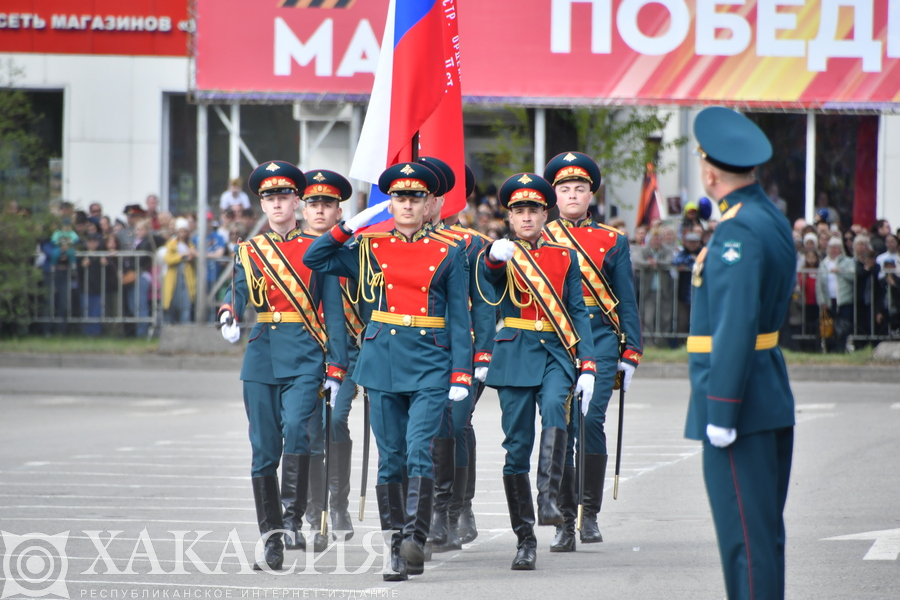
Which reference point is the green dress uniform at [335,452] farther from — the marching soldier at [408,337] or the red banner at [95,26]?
the red banner at [95,26]

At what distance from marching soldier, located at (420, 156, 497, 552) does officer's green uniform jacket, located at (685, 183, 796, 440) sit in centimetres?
216

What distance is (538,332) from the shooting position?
23.7 ft

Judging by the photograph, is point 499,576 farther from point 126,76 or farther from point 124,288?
point 126,76

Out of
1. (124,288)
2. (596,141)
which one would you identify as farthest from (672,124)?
(124,288)

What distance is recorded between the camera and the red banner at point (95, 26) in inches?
1087

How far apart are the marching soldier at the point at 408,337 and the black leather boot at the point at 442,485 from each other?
21 centimetres

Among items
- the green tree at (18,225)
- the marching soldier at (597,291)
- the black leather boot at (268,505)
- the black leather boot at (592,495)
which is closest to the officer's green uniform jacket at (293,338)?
the black leather boot at (268,505)

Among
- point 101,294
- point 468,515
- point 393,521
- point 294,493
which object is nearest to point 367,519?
point 468,515

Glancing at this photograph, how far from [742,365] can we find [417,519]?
2.24 meters

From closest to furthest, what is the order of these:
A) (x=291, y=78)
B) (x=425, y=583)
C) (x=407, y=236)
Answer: (x=425, y=583) → (x=407, y=236) → (x=291, y=78)

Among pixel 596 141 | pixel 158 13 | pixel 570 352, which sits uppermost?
pixel 158 13

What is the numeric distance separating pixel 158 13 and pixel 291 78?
978 cm

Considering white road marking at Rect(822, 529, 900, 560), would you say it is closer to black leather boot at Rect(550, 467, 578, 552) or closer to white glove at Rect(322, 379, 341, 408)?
black leather boot at Rect(550, 467, 578, 552)

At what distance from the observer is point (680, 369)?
57.7 ft
